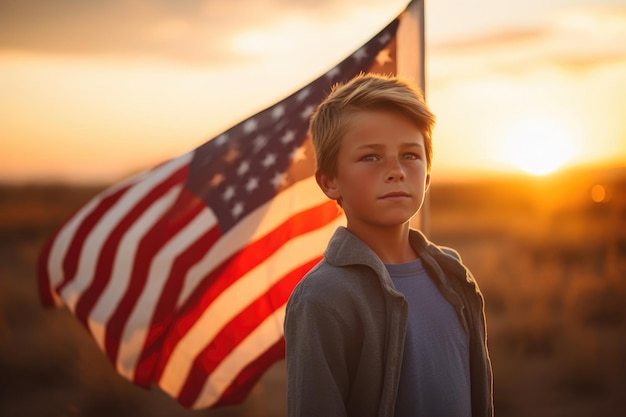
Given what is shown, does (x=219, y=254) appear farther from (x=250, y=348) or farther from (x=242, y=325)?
(x=250, y=348)

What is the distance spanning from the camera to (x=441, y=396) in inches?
79.7

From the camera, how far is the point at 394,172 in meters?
2.00

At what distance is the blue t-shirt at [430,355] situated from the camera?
202cm

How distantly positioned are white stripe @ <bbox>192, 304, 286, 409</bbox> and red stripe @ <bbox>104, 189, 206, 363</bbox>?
1.75ft

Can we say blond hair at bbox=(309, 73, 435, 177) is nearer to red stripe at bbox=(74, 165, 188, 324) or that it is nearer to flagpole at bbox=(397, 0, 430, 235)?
flagpole at bbox=(397, 0, 430, 235)

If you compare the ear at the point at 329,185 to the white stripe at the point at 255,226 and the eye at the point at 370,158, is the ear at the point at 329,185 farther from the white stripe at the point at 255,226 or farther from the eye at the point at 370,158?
the white stripe at the point at 255,226

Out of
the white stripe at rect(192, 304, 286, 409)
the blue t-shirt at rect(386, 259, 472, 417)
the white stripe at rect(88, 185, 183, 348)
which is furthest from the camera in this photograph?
the white stripe at rect(88, 185, 183, 348)

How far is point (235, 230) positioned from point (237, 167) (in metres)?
0.31

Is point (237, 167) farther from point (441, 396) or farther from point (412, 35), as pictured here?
point (441, 396)

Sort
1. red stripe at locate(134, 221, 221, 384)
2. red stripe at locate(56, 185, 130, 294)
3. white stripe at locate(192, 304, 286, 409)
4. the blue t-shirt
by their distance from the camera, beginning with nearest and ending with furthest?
the blue t-shirt → white stripe at locate(192, 304, 286, 409) → red stripe at locate(134, 221, 221, 384) → red stripe at locate(56, 185, 130, 294)

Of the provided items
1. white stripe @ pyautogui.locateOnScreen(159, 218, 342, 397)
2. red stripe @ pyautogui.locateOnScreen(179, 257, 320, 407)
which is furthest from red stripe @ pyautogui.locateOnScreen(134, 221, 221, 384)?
red stripe @ pyautogui.locateOnScreen(179, 257, 320, 407)

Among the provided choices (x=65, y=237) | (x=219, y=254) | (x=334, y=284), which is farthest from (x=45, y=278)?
(x=334, y=284)

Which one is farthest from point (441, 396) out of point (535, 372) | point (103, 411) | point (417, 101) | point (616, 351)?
point (616, 351)

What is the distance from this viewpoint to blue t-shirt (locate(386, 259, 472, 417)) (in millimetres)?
2016
